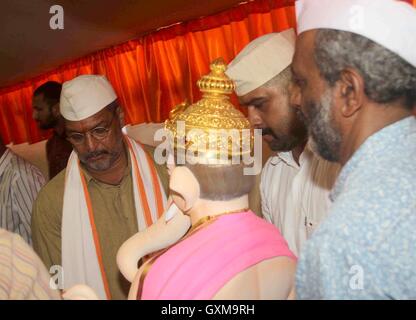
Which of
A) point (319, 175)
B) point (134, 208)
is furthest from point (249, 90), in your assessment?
point (134, 208)

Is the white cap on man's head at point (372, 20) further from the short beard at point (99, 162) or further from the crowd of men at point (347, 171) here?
the short beard at point (99, 162)

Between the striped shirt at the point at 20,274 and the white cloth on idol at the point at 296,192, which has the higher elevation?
the striped shirt at the point at 20,274

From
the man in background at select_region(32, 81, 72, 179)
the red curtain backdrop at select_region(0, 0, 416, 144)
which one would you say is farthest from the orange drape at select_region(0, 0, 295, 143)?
the man in background at select_region(32, 81, 72, 179)

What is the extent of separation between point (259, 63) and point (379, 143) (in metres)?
0.75

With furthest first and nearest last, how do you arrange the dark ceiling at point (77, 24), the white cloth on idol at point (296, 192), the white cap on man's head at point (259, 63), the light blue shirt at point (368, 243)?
the dark ceiling at point (77, 24) → the white cap on man's head at point (259, 63) → the white cloth on idol at point (296, 192) → the light blue shirt at point (368, 243)

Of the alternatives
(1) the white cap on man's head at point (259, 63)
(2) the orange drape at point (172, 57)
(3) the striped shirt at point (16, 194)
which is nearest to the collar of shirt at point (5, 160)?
(3) the striped shirt at point (16, 194)

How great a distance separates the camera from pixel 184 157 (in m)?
1.04

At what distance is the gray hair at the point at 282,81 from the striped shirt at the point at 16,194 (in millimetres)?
935

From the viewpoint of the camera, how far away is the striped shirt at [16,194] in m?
1.86

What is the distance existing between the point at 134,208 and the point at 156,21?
1172 mm

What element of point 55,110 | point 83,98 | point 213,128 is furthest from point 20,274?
point 55,110

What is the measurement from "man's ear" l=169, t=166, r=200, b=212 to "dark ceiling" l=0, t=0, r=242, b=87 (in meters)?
1.34

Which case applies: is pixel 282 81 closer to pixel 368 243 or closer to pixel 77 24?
pixel 368 243

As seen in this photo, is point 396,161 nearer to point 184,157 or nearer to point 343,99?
point 343,99
